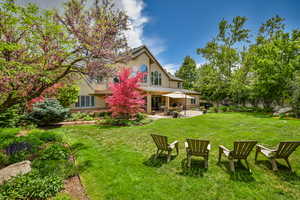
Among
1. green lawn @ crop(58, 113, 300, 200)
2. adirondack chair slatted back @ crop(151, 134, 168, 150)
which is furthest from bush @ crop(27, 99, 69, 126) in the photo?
adirondack chair slatted back @ crop(151, 134, 168, 150)

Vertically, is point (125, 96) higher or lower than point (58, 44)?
lower

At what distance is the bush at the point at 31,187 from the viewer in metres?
3.20

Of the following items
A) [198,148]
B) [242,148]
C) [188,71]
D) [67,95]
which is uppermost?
[188,71]

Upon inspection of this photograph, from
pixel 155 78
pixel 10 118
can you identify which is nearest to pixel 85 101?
pixel 10 118

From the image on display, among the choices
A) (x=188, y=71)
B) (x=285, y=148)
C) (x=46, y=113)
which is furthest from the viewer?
(x=188, y=71)

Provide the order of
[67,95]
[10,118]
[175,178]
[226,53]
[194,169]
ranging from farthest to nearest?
[226,53] < [67,95] < [10,118] < [194,169] < [175,178]

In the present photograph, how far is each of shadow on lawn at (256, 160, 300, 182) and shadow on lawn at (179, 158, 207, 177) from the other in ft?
6.56

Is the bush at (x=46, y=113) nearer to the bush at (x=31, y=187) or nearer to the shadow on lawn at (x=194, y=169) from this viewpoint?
the bush at (x=31, y=187)

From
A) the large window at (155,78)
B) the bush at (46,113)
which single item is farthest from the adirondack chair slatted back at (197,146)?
the large window at (155,78)

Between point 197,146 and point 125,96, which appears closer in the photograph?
point 197,146

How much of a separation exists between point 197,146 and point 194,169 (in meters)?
0.78

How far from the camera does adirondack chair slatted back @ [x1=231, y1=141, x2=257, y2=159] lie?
13.3ft

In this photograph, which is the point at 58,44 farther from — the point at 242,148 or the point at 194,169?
the point at 242,148

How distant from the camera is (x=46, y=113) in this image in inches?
424
